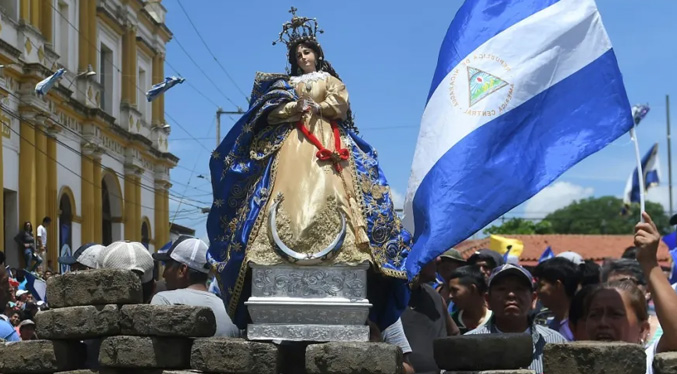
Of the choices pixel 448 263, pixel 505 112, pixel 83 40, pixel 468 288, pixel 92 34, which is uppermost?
pixel 92 34

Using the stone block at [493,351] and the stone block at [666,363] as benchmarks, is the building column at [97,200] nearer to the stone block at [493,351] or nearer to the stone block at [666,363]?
the stone block at [493,351]

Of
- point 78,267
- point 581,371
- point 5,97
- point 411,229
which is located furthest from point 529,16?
point 5,97

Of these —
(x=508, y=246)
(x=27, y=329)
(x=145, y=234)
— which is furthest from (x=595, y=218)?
(x=27, y=329)

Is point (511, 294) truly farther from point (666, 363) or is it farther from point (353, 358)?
point (666, 363)

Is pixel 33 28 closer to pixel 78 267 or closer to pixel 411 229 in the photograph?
pixel 78 267

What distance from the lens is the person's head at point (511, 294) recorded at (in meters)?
6.18

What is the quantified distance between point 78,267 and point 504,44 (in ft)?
11.7

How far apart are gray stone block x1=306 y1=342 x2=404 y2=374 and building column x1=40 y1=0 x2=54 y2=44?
2126 cm

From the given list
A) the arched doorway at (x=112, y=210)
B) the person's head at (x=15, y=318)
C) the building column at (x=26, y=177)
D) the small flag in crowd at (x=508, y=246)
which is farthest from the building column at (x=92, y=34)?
the person's head at (x=15, y=318)

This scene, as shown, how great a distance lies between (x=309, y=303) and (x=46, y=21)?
21.3 m

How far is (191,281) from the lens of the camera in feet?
21.8

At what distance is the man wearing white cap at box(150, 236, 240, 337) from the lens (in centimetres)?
620

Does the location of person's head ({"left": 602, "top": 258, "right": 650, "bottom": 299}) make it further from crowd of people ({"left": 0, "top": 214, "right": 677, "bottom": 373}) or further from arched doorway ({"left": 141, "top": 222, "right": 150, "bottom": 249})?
arched doorway ({"left": 141, "top": 222, "right": 150, "bottom": 249})

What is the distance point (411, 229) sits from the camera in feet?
20.0
